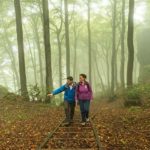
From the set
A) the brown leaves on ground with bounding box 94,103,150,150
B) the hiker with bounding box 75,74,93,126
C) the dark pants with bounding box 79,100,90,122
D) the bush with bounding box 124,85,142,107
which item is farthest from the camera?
the bush with bounding box 124,85,142,107

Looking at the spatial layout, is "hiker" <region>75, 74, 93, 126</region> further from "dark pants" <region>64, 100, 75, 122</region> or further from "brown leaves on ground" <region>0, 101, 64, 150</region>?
"brown leaves on ground" <region>0, 101, 64, 150</region>

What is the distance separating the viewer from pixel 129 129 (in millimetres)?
10055

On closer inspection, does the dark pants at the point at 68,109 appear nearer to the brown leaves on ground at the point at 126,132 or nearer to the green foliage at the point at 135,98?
the brown leaves on ground at the point at 126,132

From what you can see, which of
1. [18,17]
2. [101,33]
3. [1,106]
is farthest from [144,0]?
[1,106]

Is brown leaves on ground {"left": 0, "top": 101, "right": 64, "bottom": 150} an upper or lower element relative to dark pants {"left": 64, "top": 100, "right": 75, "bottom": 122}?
lower

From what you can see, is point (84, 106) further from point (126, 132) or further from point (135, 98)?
point (135, 98)

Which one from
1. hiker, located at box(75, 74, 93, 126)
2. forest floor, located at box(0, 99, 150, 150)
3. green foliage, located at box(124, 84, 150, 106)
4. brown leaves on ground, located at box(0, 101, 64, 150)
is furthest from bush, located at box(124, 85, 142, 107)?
hiker, located at box(75, 74, 93, 126)

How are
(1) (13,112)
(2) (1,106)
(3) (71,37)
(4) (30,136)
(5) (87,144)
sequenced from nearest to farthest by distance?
(5) (87,144)
(4) (30,136)
(1) (13,112)
(2) (1,106)
(3) (71,37)

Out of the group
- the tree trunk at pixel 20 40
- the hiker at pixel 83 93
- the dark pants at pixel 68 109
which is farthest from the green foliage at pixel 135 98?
the tree trunk at pixel 20 40

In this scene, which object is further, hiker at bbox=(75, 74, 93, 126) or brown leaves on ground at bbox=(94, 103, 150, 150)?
hiker at bbox=(75, 74, 93, 126)

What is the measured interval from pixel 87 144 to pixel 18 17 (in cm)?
1289

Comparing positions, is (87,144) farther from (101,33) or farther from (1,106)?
(101,33)

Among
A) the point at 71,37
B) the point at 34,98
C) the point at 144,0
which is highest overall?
the point at 144,0

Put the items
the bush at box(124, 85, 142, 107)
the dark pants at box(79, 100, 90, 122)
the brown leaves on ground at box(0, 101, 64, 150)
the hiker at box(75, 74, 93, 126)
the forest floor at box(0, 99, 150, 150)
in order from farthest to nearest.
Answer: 1. the bush at box(124, 85, 142, 107)
2. the dark pants at box(79, 100, 90, 122)
3. the hiker at box(75, 74, 93, 126)
4. the brown leaves on ground at box(0, 101, 64, 150)
5. the forest floor at box(0, 99, 150, 150)
